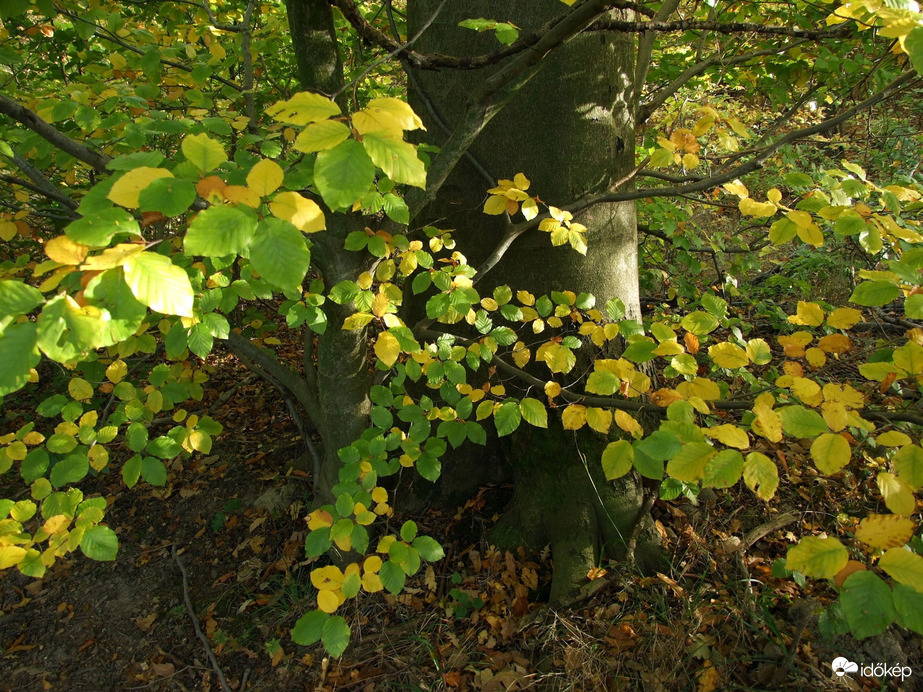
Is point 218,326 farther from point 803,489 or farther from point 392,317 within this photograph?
point 803,489

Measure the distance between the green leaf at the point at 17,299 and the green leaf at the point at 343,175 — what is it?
515mm

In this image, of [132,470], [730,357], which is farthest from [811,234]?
[132,470]

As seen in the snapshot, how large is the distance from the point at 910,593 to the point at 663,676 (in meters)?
1.19

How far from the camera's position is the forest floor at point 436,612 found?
6.21 feet

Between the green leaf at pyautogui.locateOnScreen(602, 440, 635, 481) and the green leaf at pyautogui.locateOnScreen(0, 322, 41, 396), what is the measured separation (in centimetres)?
130

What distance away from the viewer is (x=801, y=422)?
114 cm

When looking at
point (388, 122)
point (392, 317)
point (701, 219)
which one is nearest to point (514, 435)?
point (392, 317)

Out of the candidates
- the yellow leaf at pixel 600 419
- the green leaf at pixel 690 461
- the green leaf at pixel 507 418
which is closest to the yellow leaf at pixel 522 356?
the green leaf at pixel 507 418

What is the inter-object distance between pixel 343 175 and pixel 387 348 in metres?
0.74

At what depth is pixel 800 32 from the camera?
1609 millimetres

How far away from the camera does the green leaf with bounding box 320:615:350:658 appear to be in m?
1.46

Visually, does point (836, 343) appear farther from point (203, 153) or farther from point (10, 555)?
point (10, 555)

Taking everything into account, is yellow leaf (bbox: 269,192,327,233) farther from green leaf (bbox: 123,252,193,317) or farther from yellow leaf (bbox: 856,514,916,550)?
yellow leaf (bbox: 856,514,916,550)

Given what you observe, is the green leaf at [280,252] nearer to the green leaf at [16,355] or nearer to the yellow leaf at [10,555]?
the green leaf at [16,355]
